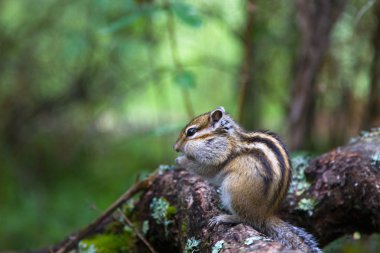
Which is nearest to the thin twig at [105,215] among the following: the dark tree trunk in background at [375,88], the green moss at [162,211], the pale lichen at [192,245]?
the green moss at [162,211]

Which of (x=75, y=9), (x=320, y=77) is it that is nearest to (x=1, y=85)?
(x=75, y=9)

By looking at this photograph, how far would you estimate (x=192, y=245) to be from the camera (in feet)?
9.27

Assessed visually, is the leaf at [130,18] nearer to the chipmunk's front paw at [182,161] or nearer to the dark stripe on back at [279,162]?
the chipmunk's front paw at [182,161]

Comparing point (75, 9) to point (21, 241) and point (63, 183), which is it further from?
point (21, 241)

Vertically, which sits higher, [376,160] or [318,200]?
[376,160]

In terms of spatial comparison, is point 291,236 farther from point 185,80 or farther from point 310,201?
point 185,80

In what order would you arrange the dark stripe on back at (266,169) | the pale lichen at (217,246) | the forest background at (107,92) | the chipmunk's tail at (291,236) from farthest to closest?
the forest background at (107,92)
the dark stripe on back at (266,169)
the chipmunk's tail at (291,236)
the pale lichen at (217,246)

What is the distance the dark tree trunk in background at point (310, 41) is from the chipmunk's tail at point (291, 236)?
247 cm

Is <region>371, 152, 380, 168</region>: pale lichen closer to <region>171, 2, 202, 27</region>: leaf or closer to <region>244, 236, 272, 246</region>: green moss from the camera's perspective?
<region>244, 236, 272, 246</region>: green moss

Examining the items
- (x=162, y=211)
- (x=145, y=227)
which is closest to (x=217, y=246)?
(x=162, y=211)

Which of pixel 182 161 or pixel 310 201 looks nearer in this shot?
pixel 310 201

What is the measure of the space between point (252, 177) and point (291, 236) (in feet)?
1.22

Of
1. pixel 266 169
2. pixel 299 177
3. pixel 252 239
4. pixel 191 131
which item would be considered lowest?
pixel 299 177

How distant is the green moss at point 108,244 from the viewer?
343 cm
